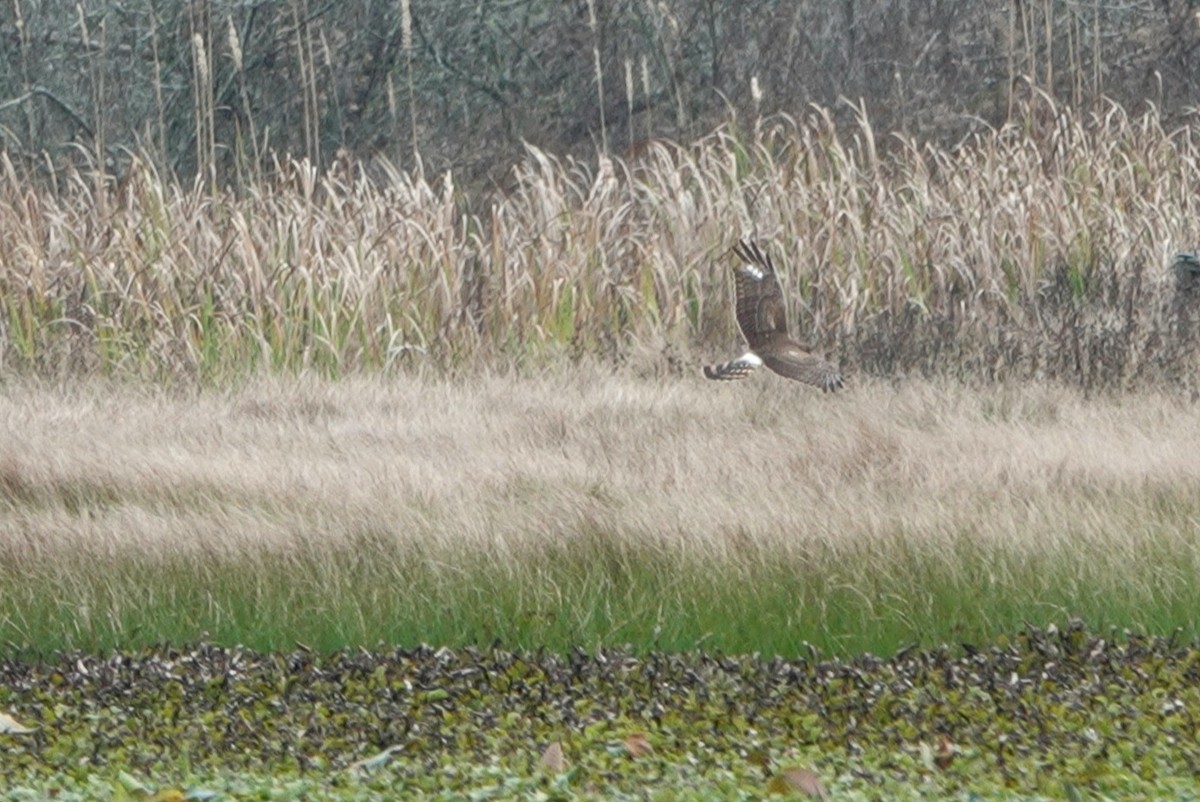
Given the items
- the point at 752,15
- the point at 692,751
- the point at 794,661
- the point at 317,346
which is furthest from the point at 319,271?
the point at 752,15

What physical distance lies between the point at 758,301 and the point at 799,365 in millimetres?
279

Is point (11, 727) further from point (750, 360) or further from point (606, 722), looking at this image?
point (750, 360)

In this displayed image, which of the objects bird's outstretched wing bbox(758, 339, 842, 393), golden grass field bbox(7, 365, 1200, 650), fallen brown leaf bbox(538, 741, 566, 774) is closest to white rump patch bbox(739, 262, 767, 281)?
bird's outstretched wing bbox(758, 339, 842, 393)

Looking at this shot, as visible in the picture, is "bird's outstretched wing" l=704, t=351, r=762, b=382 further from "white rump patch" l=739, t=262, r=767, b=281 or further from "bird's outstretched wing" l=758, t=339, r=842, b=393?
"white rump patch" l=739, t=262, r=767, b=281

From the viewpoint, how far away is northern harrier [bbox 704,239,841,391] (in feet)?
24.5

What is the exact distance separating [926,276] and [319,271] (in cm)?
279

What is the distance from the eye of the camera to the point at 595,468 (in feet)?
22.5

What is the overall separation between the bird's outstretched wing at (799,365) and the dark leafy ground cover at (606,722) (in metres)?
2.29

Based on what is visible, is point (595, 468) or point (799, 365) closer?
point (595, 468)

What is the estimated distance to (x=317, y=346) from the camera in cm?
934

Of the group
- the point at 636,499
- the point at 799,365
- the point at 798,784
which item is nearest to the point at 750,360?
the point at 799,365

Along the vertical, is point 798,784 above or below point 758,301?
below

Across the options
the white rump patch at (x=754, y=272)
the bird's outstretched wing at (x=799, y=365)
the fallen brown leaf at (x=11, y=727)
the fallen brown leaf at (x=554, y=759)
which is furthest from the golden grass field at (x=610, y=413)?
the fallen brown leaf at (x=554, y=759)

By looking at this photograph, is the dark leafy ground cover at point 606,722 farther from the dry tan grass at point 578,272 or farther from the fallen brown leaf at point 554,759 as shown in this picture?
the dry tan grass at point 578,272
